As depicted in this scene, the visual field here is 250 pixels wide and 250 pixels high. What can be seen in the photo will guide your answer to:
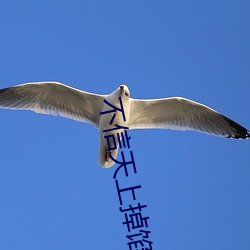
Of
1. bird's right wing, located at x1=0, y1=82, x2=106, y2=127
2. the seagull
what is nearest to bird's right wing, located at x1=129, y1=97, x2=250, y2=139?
the seagull

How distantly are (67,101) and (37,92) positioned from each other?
0.43m

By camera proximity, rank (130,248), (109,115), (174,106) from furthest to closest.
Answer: (174,106)
(109,115)
(130,248)

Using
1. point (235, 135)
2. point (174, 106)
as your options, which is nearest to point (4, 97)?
point (174, 106)

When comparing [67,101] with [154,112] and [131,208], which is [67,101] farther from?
[131,208]

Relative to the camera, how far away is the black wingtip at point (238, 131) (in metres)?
7.45

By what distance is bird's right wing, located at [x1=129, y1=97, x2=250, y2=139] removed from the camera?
6980mm

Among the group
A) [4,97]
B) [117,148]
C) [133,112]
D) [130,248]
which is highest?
[4,97]

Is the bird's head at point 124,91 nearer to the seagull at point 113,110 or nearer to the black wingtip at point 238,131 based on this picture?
the seagull at point 113,110

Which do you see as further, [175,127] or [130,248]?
[175,127]

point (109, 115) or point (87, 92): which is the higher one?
point (87, 92)

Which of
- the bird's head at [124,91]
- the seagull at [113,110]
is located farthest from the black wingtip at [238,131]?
the bird's head at [124,91]

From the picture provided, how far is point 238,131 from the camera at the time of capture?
7.50 m

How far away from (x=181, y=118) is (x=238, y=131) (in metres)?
0.93

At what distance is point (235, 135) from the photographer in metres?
7.48
